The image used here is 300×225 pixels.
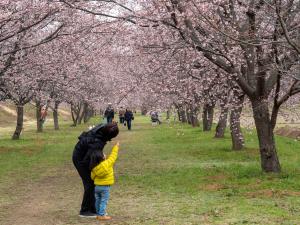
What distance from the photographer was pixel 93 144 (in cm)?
1045

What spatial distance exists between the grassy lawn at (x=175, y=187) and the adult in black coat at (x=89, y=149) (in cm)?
43

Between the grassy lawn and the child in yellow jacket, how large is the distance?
1.37 ft

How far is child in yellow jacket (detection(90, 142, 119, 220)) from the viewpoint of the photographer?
10312 mm

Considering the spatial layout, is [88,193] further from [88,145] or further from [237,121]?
[237,121]

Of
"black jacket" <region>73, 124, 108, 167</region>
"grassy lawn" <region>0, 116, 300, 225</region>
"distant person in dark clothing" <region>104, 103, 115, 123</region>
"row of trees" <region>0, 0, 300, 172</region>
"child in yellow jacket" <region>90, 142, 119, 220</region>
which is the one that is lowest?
"grassy lawn" <region>0, 116, 300, 225</region>

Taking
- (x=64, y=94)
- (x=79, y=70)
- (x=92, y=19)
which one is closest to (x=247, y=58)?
(x=92, y=19)

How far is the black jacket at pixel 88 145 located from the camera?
1046 cm

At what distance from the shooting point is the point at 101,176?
10422mm

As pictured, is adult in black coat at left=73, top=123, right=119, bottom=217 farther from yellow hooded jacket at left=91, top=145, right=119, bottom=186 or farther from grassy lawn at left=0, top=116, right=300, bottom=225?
grassy lawn at left=0, top=116, right=300, bottom=225

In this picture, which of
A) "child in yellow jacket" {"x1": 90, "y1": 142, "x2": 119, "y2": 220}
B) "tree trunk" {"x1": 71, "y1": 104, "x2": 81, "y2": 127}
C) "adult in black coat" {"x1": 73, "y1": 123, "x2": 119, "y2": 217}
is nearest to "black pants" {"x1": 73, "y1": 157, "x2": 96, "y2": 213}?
"adult in black coat" {"x1": 73, "y1": 123, "x2": 119, "y2": 217}

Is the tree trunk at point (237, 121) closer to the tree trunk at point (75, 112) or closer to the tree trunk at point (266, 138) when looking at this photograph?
the tree trunk at point (266, 138)

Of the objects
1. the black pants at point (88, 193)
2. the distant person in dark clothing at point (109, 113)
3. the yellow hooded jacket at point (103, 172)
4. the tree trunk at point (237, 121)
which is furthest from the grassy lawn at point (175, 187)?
the distant person in dark clothing at point (109, 113)

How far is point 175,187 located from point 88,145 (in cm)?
518

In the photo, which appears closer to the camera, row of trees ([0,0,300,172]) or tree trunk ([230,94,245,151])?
row of trees ([0,0,300,172])
